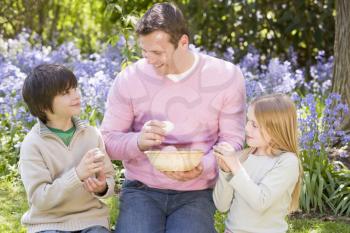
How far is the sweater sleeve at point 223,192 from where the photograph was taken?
115 inches

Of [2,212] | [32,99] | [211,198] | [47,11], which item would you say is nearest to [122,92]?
[32,99]

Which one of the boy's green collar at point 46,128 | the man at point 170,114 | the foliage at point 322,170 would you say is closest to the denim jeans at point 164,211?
the man at point 170,114

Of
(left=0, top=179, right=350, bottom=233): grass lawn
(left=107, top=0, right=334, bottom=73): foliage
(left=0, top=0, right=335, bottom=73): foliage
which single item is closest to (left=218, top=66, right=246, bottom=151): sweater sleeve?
(left=0, top=179, right=350, bottom=233): grass lawn

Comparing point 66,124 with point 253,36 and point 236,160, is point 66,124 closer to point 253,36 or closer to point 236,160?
point 236,160

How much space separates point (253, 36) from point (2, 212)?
14.7 feet

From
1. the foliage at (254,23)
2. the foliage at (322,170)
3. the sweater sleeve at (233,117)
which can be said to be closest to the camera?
the sweater sleeve at (233,117)

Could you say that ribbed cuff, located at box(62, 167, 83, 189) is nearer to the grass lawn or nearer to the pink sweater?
the pink sweater

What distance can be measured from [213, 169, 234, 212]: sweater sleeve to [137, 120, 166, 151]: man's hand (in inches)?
11.9

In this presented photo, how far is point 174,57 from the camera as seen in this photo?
3.11 metres

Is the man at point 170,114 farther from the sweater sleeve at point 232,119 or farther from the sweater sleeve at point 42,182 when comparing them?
the sweater sleeve at point 42,182

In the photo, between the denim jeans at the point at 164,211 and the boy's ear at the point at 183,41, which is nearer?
the denim jeans at the point at 164,211

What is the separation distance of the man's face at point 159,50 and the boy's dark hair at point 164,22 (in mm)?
21

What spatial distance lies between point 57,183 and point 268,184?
898mm

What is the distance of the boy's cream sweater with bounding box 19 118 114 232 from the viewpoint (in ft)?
9.45
